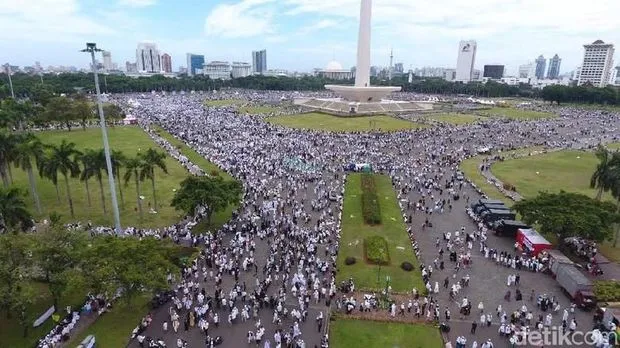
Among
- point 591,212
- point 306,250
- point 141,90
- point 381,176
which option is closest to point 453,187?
point 381,176

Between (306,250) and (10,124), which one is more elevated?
(10,124)

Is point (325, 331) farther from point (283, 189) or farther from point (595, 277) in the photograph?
point (283, 189)

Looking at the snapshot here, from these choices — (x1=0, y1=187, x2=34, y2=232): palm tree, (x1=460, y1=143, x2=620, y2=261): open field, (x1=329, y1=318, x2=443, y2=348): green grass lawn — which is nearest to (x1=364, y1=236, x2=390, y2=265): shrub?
(x1=329, y1=318, x2=443, y2=348): green grass lawn

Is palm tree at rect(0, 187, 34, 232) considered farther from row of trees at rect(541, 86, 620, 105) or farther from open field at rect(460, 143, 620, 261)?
row of trees at rect(541, 86, 620, 105)

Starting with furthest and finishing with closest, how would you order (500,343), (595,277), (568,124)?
(568,124)
(595,277)
(500,343)

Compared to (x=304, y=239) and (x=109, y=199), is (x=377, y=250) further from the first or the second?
(x=109, y=199)

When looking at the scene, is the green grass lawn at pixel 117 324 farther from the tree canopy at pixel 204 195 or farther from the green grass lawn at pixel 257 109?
the green grass lawn at pixel 257 109
